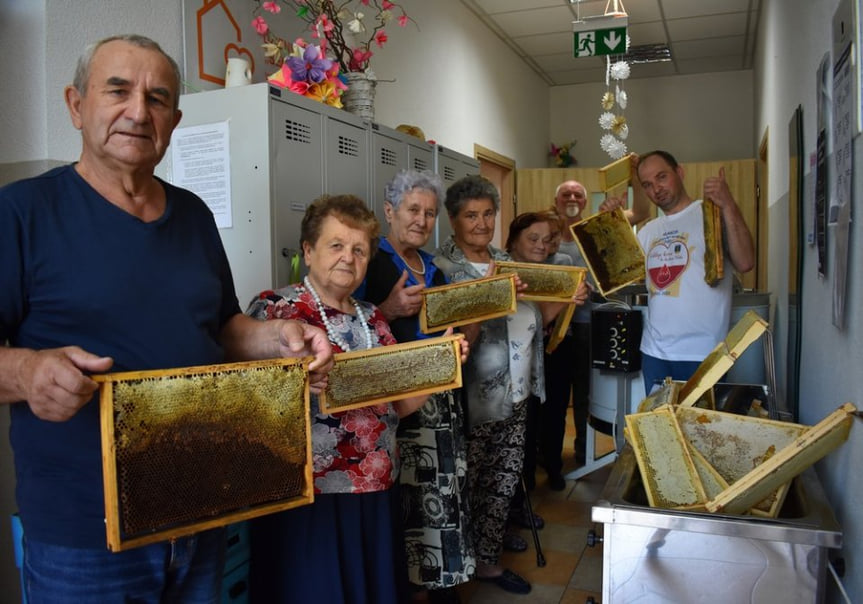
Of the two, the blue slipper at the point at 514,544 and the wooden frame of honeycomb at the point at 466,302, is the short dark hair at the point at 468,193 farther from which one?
the blue slipper at the point at 514,544

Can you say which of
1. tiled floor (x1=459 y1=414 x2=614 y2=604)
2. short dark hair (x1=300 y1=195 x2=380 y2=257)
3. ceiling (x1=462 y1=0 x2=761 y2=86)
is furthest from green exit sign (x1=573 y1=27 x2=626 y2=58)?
short dark hair (x1=300 y1=195 x2=380 y2=257)

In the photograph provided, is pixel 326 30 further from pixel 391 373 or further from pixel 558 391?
pixel 558 391

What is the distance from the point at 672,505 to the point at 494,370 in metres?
1.22

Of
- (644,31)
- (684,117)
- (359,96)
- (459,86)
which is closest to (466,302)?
(359,96)

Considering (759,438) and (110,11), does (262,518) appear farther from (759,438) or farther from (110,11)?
(110,11)

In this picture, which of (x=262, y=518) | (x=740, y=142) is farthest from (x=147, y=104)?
(x=740, y=142)

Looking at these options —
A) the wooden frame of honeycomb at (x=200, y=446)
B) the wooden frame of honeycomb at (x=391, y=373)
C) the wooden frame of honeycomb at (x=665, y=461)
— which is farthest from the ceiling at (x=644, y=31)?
the wooden frame of honeycomb at (x=200, y=446)

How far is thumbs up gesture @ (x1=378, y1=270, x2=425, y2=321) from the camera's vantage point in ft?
6.84

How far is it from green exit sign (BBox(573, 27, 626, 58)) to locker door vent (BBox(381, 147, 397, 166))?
2668 mm

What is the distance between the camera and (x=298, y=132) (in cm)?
231

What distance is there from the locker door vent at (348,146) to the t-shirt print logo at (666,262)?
1.27 m

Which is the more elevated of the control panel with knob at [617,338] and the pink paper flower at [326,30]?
the pink paper flower at [326,30]

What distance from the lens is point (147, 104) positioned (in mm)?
1185

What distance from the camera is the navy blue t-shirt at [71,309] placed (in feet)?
3.54
